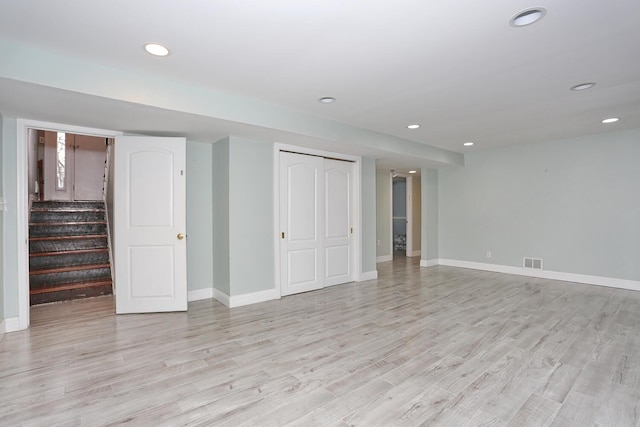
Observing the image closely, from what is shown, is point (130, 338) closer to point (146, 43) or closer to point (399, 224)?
point (146, 43)

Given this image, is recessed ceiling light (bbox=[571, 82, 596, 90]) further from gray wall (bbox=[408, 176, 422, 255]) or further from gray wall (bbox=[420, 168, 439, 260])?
gray wall (bbox=[408, 176, 422, 255])

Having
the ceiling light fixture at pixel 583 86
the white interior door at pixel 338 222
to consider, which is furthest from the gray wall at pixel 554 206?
the white interior door at pixel 338 222

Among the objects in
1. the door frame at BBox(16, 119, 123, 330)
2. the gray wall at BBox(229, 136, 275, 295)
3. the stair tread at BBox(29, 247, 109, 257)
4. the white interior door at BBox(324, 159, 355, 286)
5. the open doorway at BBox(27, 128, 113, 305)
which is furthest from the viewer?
the white interior door at BBox(324, 159, 355, 286)

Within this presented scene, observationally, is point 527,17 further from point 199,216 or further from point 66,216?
point 66,216

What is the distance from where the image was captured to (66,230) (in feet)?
18.0

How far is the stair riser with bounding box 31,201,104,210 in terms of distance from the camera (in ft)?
19.3

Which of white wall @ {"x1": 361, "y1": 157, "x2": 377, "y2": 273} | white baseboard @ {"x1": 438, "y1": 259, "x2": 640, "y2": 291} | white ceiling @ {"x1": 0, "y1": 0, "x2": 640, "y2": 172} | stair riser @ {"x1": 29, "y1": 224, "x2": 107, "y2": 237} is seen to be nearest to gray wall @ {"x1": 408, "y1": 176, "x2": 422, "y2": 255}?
white baseboard @ {"x1": 438, "y1": 259, "x2": 640, "y2": 291}

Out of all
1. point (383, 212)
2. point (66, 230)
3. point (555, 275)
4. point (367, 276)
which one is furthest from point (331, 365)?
point (383, 212)

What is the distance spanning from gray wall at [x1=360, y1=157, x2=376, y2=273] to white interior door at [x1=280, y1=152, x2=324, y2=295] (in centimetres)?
96

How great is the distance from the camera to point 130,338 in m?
3.11

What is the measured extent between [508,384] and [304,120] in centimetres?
330

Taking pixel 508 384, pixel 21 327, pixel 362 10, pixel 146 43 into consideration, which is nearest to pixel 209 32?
pixel 146 43

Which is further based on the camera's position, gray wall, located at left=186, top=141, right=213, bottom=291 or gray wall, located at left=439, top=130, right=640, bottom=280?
gray wall, located at left=439, top=130, right=640, bottom=280

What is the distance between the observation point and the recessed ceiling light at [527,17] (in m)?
1.95
